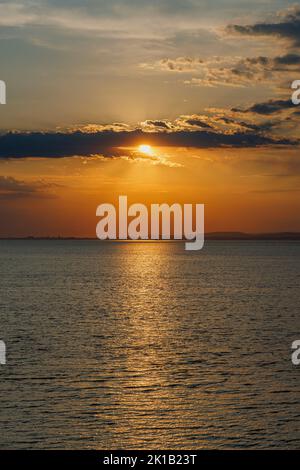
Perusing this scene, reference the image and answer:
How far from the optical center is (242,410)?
3769 cm

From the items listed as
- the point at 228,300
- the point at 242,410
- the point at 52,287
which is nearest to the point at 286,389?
the point at 242,410

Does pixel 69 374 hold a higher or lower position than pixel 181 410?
higher

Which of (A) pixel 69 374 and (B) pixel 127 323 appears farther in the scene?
(B) pixel 127 323

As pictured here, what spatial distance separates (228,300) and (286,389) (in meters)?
62.8

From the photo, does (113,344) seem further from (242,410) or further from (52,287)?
(52,287)
